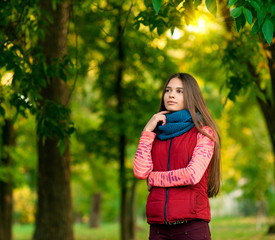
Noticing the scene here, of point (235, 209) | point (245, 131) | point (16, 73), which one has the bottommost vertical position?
point (235, 209)

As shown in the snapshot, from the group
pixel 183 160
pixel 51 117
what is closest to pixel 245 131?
pixel 51 117

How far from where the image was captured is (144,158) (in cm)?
315

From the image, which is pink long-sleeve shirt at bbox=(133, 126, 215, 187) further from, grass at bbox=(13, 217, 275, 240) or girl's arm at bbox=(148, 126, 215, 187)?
grass at bbox=(13, 217, 275, 240)

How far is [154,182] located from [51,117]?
2.11m

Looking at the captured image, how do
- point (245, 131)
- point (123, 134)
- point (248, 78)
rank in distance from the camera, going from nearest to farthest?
point (248, 78) < point (123, 134) < point (245, 131)

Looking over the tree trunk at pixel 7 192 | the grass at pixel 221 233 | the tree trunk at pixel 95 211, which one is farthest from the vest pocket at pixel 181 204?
the tree trunk at pixel 95 211

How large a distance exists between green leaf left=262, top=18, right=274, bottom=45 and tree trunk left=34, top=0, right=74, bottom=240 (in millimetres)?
4646

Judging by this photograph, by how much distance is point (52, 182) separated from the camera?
Result: 721 centimetres

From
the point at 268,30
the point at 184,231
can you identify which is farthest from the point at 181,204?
the point at 268,30

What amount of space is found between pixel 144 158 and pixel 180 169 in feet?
0.94

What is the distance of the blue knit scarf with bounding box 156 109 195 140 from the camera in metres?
3.15

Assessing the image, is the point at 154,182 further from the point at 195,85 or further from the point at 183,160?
the point at 195,85

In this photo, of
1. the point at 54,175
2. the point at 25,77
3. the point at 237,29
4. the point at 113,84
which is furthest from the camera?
the point at 113,84

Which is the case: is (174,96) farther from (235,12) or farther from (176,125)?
(235,12)
